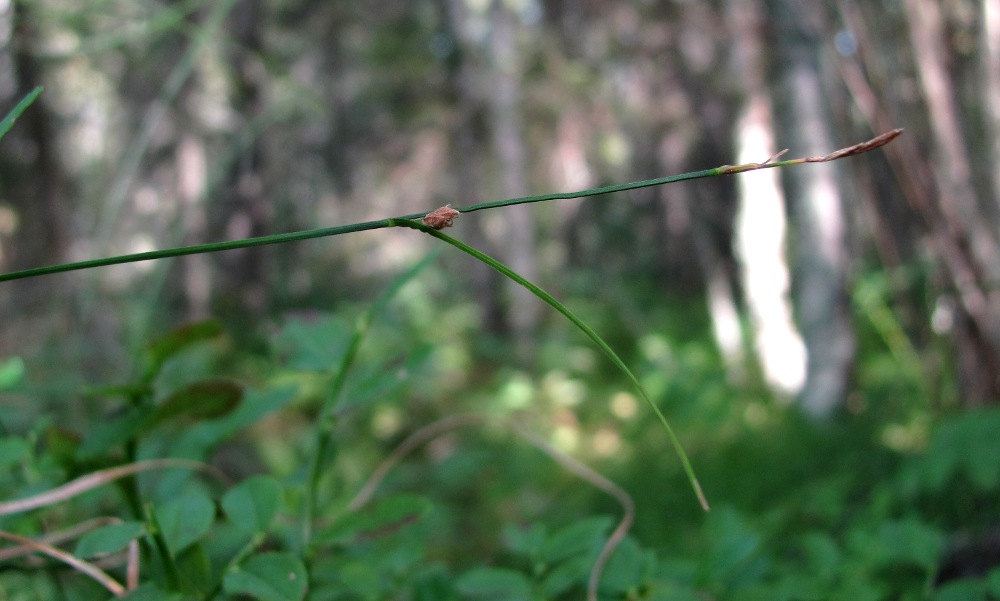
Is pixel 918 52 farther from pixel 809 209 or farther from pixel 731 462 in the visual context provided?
pixel 809 209

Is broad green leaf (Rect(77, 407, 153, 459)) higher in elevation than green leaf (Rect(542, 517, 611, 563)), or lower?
higher

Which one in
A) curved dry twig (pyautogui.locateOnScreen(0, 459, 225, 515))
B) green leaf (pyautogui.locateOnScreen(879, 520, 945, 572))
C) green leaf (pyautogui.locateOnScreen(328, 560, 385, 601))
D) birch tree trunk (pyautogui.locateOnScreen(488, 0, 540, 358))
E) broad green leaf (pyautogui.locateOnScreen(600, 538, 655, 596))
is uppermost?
birch tree trunk (pyautogui.locateOnScreen(488, 0, 540, 358))

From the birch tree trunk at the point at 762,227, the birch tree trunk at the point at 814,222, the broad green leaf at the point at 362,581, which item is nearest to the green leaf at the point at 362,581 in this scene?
the broad green leaf at the point at 362,581

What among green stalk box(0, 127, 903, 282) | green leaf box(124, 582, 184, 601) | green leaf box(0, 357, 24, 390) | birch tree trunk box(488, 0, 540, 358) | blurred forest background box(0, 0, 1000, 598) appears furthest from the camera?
birch tree trunk box(488, 0, 540, 358)

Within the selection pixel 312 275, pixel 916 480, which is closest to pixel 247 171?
pixel 916 480

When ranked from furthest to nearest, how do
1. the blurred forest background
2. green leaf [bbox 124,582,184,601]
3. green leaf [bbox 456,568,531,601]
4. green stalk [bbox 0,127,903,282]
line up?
1. the blurred forest background
2. green leaf [bbox 456,568,531,601]
3. green leaf [bbox 124,582,184,601]
4. green stalk [bbox 0,127,903,282]

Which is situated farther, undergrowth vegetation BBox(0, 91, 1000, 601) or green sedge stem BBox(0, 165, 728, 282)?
undergrowth vegetation BBox(0, 91, 1000, 601)

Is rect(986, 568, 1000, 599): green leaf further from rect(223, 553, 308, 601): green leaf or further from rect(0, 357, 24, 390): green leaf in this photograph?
rect(0, 357, 24, 390): green leaf

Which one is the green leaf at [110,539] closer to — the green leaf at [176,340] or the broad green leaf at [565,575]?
the green leaf at [176,340]

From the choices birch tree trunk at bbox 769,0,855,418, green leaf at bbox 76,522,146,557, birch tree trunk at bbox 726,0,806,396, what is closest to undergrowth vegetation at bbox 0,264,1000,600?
green leaf at bbox 76,522,146,557
